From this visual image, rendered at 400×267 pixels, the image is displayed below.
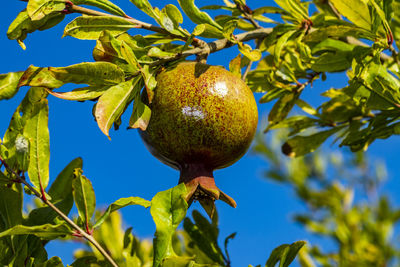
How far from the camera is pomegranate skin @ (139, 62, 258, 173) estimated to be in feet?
3.57

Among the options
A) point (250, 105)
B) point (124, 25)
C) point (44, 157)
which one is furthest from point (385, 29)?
point (44, 157)

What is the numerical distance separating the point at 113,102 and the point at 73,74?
10 cm

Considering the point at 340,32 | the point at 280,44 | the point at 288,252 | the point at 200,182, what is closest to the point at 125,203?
the point at 200,182

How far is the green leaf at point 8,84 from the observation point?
1196 millimetres

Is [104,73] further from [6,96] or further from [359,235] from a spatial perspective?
[359,235]

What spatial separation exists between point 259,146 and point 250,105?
4.34 metres

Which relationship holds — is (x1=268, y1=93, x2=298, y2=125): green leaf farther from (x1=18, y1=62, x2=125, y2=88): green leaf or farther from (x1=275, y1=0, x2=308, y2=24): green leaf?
(x1=18, y1=62, x2=125, y2=88): green leaf

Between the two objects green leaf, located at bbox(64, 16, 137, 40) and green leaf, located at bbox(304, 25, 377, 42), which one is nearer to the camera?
green leaf, located at bbox(64, 16, 137, 40)

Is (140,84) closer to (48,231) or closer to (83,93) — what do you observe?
(83,93)

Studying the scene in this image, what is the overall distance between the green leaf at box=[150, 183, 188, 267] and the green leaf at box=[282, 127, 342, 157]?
886mm

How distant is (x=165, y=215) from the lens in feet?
3.43

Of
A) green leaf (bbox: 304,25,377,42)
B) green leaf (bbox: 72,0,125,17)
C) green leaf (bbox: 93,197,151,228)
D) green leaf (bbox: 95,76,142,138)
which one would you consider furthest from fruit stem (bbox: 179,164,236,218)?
green leaf (bbox: 304,25,377,42)

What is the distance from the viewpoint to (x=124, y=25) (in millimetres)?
1222

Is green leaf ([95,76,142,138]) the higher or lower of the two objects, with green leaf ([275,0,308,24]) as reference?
higher
